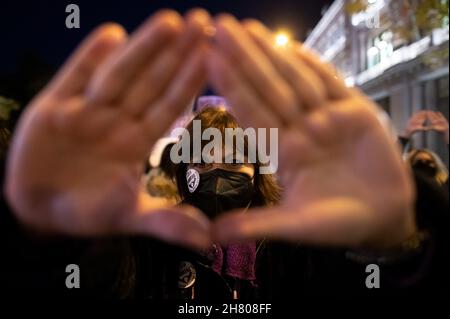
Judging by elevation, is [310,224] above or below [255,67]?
below

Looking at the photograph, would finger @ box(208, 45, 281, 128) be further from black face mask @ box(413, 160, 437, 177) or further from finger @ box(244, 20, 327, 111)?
black face mask @ box(413, 160, 437, 177)

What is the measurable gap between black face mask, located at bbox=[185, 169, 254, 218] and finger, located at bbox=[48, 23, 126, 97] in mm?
972

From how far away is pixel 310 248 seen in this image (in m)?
1.49

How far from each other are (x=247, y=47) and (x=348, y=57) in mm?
17537

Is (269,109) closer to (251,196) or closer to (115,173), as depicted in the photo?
(115,173)

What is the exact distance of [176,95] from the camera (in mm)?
741

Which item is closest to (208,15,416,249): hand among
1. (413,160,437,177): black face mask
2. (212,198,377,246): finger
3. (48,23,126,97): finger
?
(212,198,377,246): finger

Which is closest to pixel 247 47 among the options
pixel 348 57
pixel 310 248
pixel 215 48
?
pixel 215 48

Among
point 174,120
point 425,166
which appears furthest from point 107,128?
point 425,166

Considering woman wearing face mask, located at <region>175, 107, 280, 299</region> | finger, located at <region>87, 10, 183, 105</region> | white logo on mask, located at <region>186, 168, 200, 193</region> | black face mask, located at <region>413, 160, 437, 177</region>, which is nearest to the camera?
finger, located at <region>87, 10, 183, 105</region>

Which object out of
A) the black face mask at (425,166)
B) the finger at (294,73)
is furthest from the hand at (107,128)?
the black face mask at (425,166)

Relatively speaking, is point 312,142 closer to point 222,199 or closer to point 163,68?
point 163,68

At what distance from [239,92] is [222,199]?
96cm

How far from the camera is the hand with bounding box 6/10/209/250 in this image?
2.35 feet
